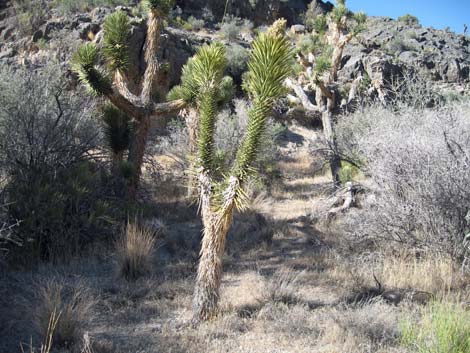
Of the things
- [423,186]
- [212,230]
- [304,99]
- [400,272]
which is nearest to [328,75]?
[304,99]

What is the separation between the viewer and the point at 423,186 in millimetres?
6973

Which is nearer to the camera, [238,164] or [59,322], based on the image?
[59,322]

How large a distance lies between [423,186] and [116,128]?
20.1 feet

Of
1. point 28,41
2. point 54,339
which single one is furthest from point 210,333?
point 28,41

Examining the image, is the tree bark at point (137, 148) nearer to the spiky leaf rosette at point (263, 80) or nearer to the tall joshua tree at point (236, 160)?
the tall joshua tree at point (236, 160)

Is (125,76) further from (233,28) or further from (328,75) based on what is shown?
(233,28)

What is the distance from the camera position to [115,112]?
383 inches

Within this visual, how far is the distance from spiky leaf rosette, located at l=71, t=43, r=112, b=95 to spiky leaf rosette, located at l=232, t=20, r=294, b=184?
415 centimetres

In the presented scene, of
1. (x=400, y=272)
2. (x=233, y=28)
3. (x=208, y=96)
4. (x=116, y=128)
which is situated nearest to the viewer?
(x=208, y=96)

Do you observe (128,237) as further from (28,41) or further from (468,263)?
(28,41)

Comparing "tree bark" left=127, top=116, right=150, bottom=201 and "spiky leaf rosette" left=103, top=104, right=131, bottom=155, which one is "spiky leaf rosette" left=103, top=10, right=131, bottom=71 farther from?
"spiky leaf rosette" left=103, top=104, right=131, bottom=155

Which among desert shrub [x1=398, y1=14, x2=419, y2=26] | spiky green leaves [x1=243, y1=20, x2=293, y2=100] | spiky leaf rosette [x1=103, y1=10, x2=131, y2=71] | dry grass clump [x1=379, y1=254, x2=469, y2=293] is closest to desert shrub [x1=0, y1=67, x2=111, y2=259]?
spiky leaf rosette [x1=103, y1=10, x2=131, y2=71]

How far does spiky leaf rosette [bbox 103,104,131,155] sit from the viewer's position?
973 centimetres

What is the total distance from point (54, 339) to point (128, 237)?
2.53 metres
